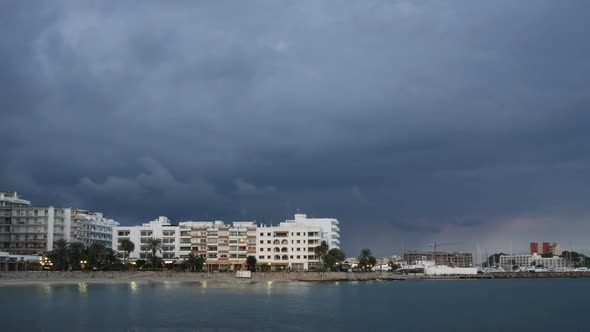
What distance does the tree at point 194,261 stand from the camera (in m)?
175

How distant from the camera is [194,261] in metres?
175

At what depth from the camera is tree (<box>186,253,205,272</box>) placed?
175m

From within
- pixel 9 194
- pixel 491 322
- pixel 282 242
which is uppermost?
pixel 9 194

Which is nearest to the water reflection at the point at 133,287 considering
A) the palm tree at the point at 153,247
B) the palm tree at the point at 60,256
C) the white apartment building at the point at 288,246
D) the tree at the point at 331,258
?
the palm tree at the point at 153,247

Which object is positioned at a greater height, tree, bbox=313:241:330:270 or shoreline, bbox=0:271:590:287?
tree, bbox=313:241:330:270

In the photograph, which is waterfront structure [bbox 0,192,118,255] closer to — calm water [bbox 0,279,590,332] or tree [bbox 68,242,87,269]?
tree [bbox 68,242,87,269]

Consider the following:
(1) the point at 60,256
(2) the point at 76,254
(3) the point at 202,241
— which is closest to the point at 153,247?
(3) the point at 202,241

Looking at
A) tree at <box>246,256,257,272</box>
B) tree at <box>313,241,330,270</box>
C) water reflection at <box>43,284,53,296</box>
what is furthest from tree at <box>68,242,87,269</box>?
tree at <box>313,241,330,270</box>

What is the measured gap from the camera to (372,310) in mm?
90062

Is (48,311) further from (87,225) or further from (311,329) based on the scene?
(87,225)

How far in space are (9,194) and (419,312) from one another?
146 metres

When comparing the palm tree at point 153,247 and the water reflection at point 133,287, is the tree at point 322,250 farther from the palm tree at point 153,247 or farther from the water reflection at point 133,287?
the water reflection at point 133,287

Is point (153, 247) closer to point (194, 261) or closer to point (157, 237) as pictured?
point (194, 261)

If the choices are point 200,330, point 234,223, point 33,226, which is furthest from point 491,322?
point 33,226
